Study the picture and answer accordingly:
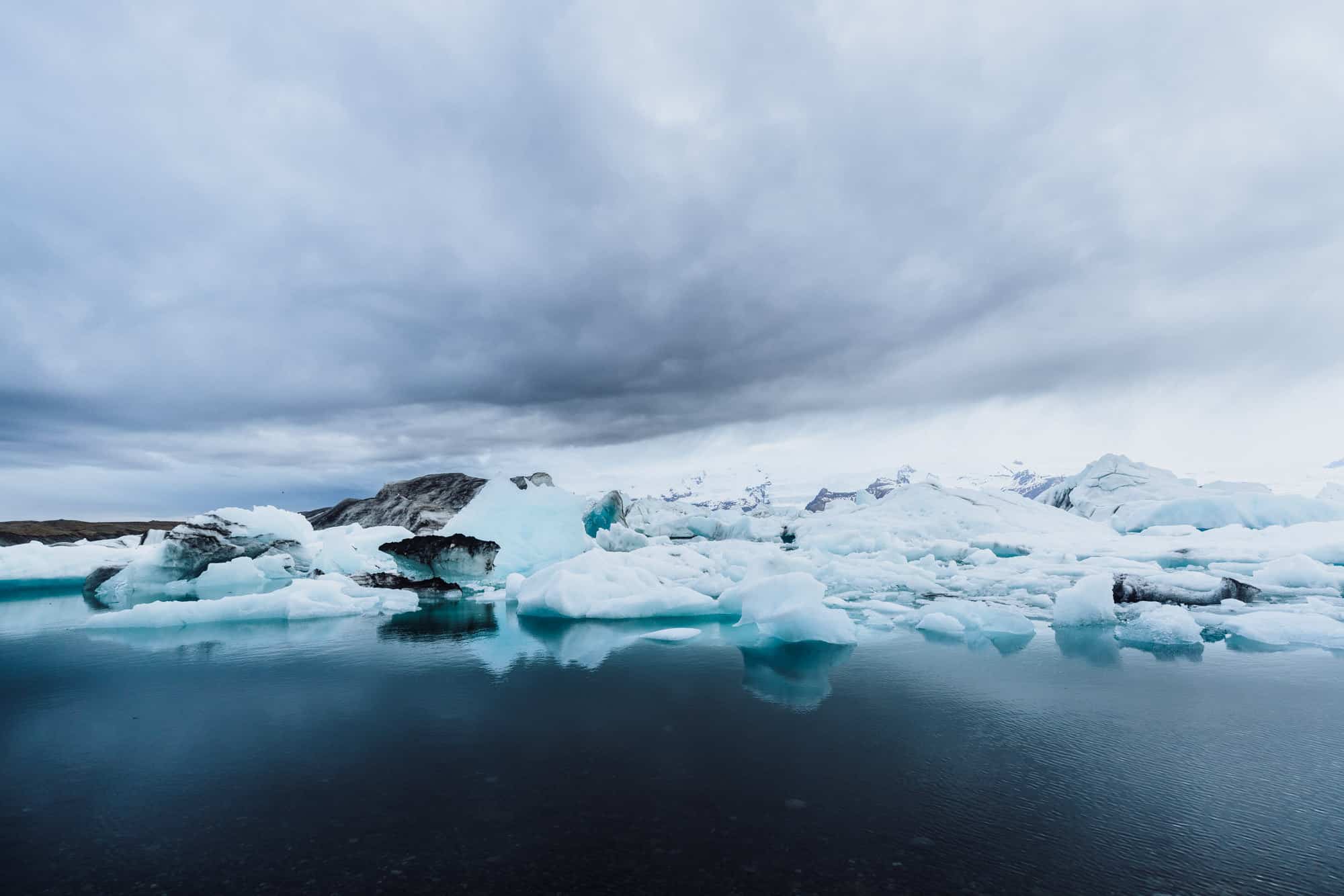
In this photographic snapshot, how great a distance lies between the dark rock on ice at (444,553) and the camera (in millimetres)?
20500

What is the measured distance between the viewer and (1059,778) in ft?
15.9

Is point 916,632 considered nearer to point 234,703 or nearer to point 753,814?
point 753,814

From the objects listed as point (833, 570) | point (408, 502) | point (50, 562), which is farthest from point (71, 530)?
point (833, 570)

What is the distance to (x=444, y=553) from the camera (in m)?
20.5

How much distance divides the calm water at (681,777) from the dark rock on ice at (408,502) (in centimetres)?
4356

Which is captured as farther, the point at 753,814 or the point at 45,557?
the point at 45,557

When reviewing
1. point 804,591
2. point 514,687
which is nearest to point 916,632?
point 804,591

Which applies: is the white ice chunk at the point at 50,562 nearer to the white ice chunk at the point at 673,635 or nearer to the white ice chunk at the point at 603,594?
the white ice chunk at the point at 603,594

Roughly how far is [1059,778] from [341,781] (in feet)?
17.9

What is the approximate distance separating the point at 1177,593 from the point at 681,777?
13.5 meters

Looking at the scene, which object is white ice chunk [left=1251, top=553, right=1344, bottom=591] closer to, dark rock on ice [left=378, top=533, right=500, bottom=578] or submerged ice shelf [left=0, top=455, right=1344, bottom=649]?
submerged ice shelf [left=0, top=455, right=1344, bottom=649]

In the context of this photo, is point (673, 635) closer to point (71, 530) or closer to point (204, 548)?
point (204, 548)

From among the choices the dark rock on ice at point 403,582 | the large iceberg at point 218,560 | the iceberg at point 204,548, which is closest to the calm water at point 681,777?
the large iceberg at point 218,560

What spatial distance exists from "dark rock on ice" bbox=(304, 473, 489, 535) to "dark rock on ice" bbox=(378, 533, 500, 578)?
1132 inches
